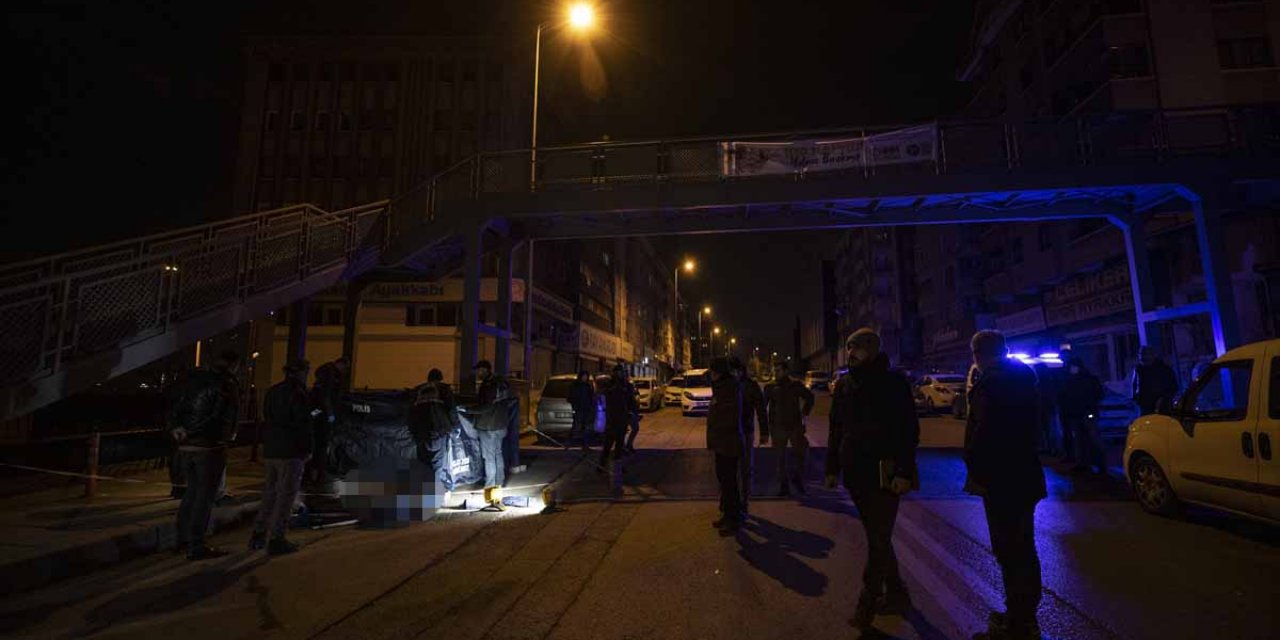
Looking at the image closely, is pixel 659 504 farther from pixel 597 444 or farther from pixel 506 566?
pixel 597 444

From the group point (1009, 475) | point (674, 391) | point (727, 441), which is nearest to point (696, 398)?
point (674, 391)

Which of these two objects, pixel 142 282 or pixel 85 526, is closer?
pixel 85 526

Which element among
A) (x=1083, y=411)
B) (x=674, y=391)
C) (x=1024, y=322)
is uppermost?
(x=1024, y=322)

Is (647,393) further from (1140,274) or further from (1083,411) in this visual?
(1083,411)

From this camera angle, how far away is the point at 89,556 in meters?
5.23

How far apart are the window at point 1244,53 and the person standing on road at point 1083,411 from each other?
22555 mm

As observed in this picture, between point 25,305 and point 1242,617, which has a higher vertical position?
point 25,305

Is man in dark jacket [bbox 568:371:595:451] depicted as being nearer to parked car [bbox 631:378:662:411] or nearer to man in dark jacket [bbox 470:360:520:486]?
man in dark jacket [bbox 470:360:520:486]

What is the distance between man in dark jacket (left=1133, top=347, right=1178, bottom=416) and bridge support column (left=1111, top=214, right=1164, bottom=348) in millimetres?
2446

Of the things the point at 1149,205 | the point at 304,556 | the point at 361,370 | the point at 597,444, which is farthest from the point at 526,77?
the point at 304,556

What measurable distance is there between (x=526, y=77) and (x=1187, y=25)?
28.6 metres

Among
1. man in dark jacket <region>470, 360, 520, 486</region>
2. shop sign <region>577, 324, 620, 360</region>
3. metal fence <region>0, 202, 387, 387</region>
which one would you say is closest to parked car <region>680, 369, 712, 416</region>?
shop sign <region>577, 324, 620, 360</region>

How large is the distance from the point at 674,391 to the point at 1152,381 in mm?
23396

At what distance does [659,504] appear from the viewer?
7727mm
